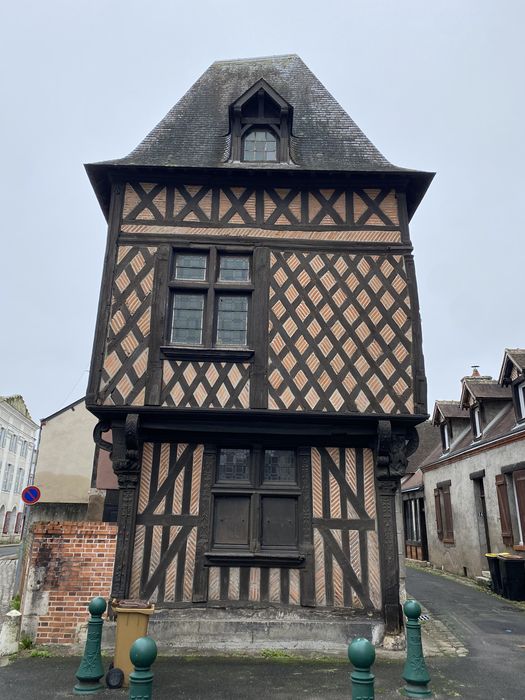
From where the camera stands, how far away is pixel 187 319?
7789 mm

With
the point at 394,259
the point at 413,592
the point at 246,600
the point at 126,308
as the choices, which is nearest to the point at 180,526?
the point at 246,600

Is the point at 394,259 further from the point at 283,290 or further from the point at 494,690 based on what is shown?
the point at 494,690

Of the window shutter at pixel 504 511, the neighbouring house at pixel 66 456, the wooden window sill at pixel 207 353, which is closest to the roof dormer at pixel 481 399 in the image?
the window shutter at pixel 504 511

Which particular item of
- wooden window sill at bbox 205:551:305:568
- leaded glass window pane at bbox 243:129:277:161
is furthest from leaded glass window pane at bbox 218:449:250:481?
leaded glass window pane at bbox 243:129:277:161

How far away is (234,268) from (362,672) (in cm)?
585

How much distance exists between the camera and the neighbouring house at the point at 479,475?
39.8 feet

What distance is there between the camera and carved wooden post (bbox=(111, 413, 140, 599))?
676 centimetres

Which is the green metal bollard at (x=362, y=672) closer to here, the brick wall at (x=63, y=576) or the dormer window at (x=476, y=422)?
the brick wall at (x=63, y=576)

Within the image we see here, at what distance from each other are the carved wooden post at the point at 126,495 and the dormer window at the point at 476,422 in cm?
1073

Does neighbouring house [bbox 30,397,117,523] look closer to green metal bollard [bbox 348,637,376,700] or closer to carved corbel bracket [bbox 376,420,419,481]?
carved corbel bracket [bbox 376,420,419,481]

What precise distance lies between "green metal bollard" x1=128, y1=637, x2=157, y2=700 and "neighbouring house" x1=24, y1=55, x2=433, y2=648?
3.51 m

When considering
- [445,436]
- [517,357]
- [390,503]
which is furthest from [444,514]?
[390,503]

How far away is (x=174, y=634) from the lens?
658 centimetres

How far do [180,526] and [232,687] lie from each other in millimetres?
2243
